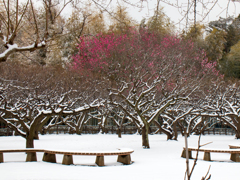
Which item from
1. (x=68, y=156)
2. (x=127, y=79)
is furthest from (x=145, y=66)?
(x=68, y=156)

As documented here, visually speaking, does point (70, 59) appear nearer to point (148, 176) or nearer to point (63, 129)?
point (63, 129)

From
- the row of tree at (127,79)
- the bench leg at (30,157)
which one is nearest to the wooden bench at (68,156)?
the bench leg at (30,157)

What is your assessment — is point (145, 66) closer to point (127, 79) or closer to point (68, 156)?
point (127, 79)

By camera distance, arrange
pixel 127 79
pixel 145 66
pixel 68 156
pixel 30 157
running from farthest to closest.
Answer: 1. pixel 127 79
2. pixel 145 66
3. pixel 30 157
4. pixel 68 156

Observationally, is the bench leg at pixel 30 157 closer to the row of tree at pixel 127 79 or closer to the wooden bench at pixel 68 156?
the wooden bench at pixel 68 156

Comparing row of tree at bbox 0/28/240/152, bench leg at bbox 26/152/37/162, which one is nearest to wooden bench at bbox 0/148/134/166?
bench leg at bbox 26/152/37/162

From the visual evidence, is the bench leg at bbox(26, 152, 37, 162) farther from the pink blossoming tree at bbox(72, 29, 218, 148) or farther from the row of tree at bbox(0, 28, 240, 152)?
the pink blossoming tree at bbox(72, 29, 218, 148)

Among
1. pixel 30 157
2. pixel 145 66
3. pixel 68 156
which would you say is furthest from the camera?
pixel 145 66

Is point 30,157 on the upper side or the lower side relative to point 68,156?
lower

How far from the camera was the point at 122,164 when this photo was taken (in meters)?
9.88

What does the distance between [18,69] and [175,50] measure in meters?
10.3

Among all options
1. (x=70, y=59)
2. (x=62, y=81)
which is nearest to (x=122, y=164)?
(x=62, y=81)

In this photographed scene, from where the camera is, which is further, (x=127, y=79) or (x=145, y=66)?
(x=127, y=79)

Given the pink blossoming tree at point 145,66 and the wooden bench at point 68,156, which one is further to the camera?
the pink blossoming tree at point 145,66
